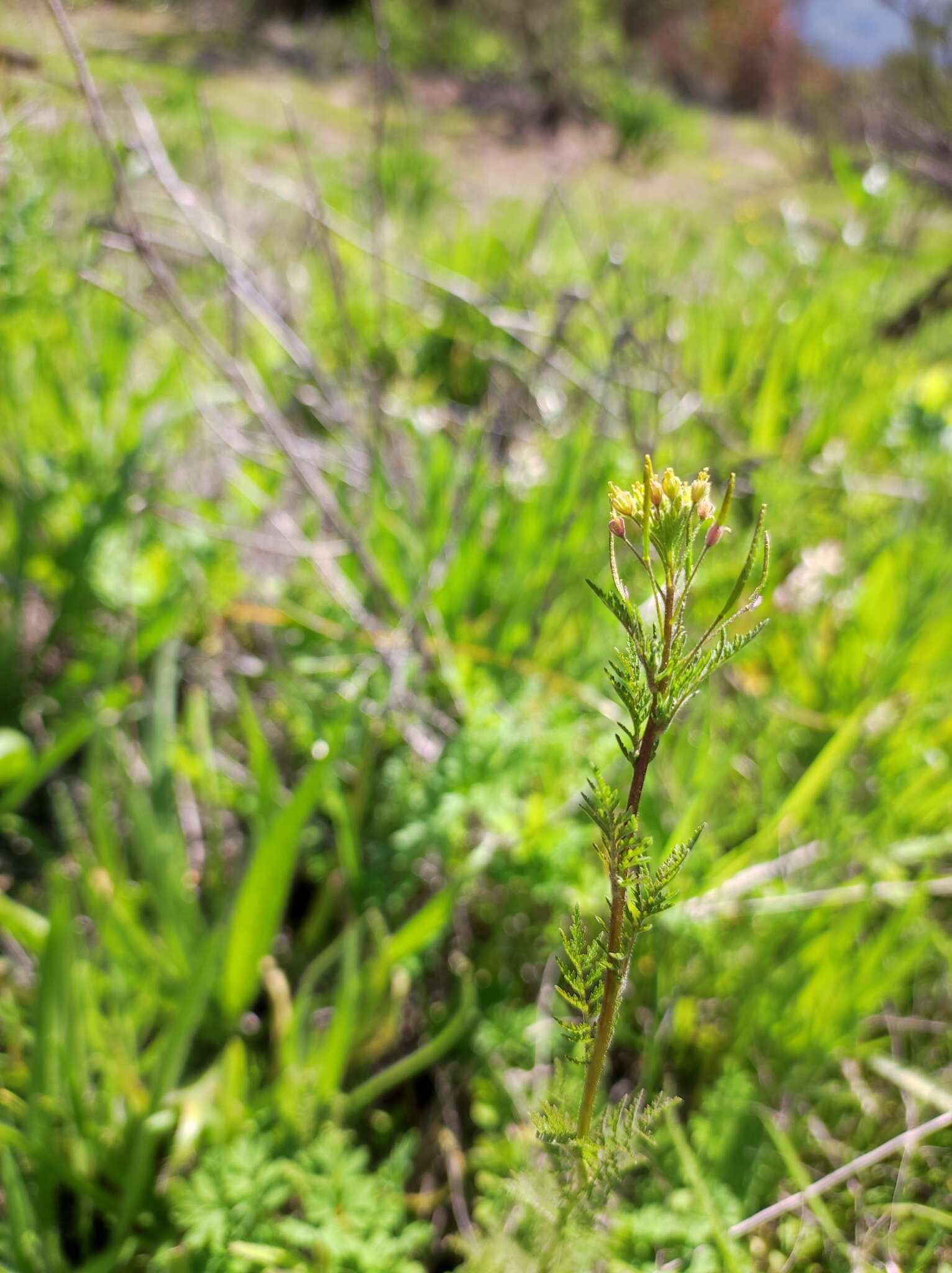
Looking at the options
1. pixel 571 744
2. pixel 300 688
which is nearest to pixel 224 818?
pixel 300 688

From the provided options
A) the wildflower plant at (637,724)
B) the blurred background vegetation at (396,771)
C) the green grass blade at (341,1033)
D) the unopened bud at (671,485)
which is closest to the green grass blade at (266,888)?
the blurred background vegetation at (396,771)

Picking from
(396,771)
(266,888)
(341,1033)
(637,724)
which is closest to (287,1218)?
(341,1033)

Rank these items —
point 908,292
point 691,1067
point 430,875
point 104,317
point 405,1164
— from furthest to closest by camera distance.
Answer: point 908,292, point 104,317, point 430,875, point 691,1067, point 405,1164

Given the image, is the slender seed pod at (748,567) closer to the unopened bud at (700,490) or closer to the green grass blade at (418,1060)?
the unopened bud at (700,490)

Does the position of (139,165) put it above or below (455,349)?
below

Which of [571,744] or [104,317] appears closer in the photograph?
[571,744]

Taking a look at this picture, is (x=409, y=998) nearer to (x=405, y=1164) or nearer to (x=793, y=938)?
(x=405, y=1164)
